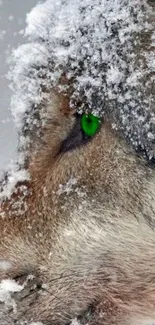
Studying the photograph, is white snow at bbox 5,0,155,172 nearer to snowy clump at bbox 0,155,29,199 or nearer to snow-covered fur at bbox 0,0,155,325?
snow-covered fur at bbox 0,0,155,325

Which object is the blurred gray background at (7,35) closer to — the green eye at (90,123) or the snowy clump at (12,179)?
the snowy clump at (12,179)

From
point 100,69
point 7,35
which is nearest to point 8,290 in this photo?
point 100,69

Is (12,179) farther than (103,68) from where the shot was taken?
Yes

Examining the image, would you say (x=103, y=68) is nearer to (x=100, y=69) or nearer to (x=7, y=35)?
(x=100, y=69)

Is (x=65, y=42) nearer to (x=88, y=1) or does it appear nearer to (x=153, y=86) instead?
(x=88, y=1)

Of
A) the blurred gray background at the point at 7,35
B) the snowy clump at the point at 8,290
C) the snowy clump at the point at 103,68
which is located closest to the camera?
the snowy clump at the point at 103,68

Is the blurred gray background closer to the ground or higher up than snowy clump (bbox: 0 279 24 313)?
higher up

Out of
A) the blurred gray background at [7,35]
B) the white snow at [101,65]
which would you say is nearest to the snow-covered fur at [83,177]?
the white snow at [101,65]

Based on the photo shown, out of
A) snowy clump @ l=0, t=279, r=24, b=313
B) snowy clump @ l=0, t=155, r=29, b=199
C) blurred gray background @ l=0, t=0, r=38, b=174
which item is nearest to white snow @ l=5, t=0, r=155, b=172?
snowy clump @ l=0, t=155, r=29, b=199
